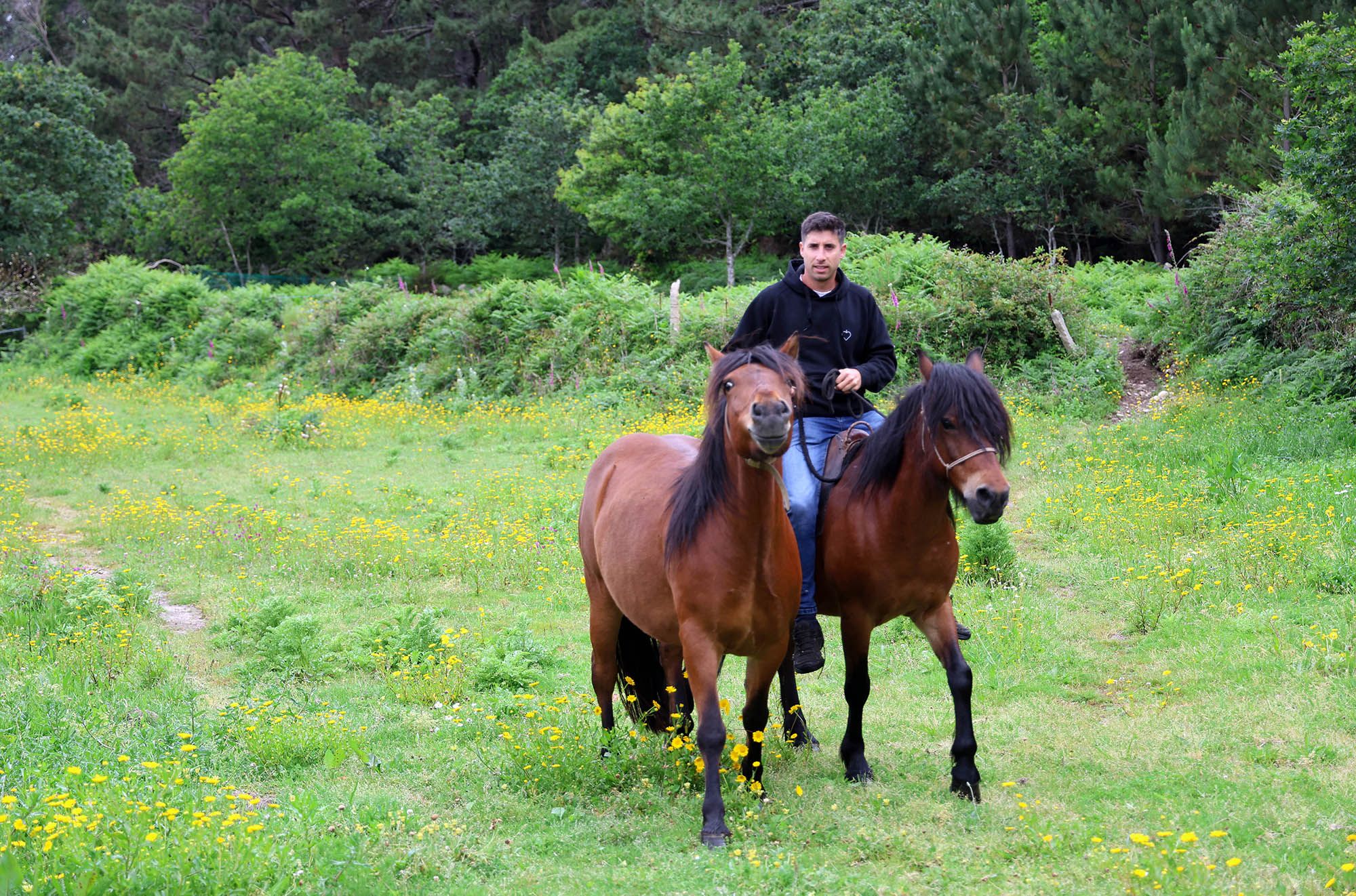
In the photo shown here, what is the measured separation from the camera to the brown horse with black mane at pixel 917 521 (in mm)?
4641

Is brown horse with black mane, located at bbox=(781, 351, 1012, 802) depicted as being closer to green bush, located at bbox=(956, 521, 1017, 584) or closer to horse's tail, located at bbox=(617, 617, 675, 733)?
horse's tail, located at bbox=(617, 617, 675, 733)

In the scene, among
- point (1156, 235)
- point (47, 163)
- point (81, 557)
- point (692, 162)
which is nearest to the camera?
point (81, 557)

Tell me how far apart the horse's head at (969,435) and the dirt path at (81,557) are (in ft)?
18.5

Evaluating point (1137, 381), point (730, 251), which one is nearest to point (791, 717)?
point (1137, 381)

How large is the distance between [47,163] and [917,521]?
114 feet

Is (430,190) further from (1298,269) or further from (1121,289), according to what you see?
(1298,269)

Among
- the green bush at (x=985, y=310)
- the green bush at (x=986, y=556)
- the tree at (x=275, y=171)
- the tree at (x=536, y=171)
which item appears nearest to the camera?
the green bush at (x=986, y=556)

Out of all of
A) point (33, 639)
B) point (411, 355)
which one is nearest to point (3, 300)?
point (411, 355)

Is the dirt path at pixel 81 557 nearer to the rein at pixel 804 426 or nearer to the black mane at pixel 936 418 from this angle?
the rein at pixel 804 426

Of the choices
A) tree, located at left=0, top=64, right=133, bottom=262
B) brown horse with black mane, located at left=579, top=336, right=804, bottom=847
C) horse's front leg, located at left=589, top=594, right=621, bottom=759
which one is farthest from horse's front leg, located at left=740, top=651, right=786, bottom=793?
tree, located at left=0, top=64, right=133, bottom=262

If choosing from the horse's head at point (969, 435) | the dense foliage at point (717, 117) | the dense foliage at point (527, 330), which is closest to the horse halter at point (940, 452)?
the horse's head at point (969, 435)

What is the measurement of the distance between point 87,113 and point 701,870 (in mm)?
36129

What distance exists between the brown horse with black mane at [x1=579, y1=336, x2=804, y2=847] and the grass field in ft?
1.49

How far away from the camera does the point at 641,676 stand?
5.66 meters
